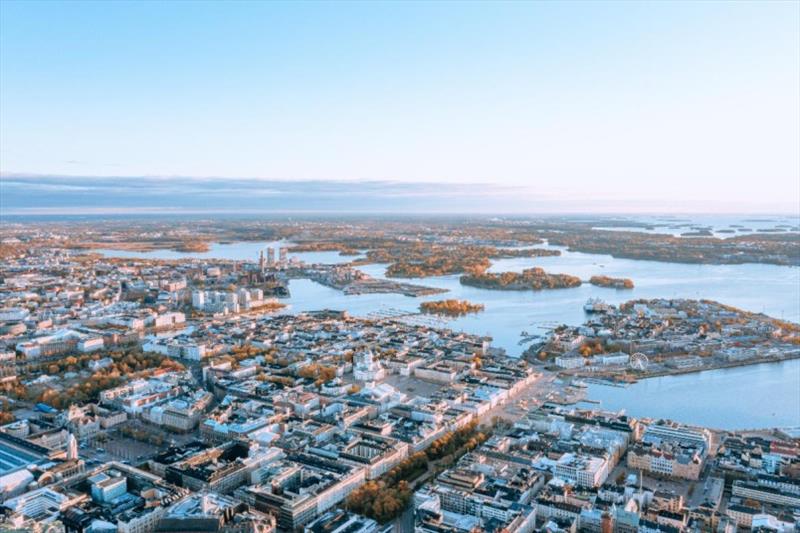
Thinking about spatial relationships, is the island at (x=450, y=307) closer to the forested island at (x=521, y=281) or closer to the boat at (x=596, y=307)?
the boat at (x=596, y=307)

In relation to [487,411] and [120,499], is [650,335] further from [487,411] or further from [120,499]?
[120,499]

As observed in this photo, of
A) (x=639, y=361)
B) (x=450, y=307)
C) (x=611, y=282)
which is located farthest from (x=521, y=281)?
(x=639, y=361)

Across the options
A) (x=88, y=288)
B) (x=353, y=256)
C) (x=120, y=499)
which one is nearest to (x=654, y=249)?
(x=353, y=256)

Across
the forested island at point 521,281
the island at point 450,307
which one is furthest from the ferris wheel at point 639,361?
the forested island at point 521,281

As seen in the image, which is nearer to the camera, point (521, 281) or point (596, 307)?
point (596, 307)

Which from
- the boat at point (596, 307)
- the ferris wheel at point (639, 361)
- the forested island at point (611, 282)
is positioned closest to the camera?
the ferris wheel at point (639, 361)

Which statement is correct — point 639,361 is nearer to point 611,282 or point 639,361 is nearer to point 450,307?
point 450,307
